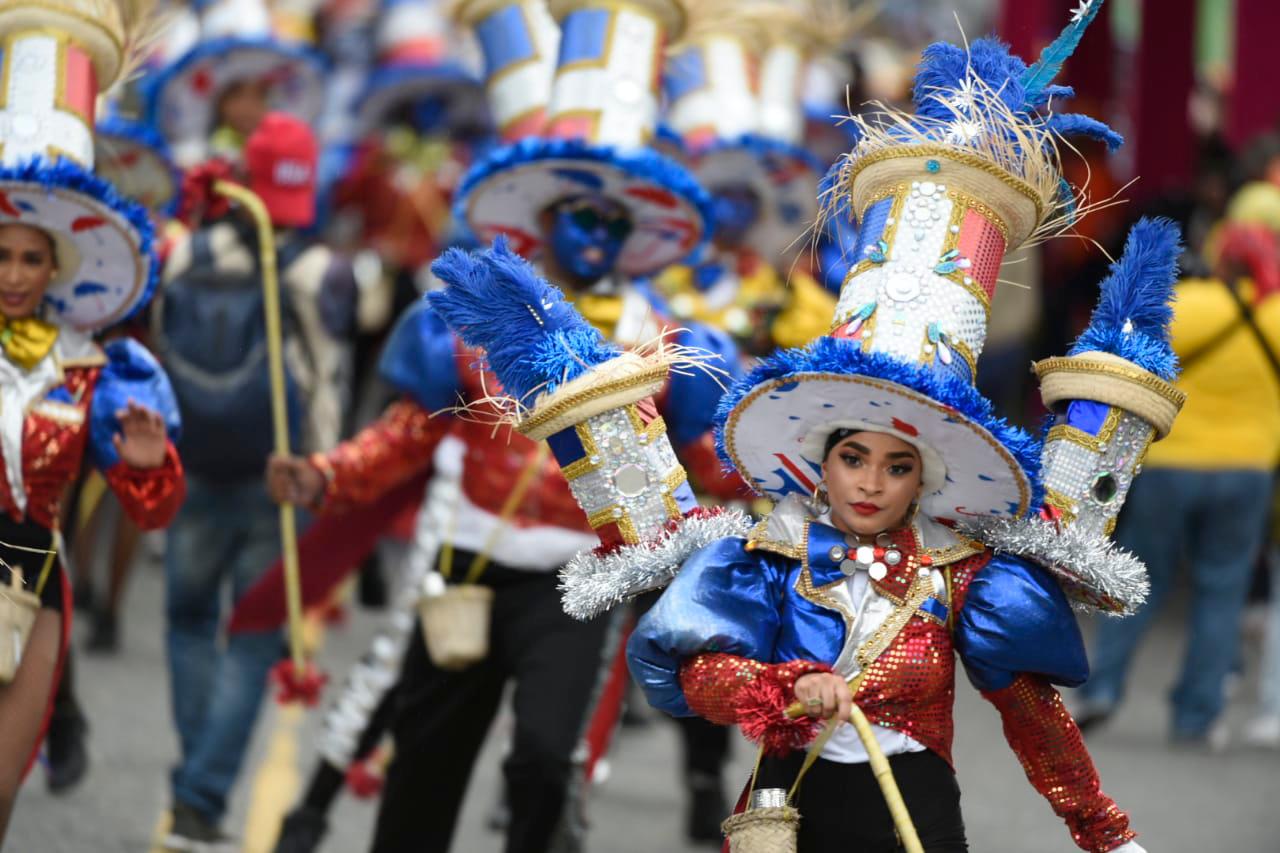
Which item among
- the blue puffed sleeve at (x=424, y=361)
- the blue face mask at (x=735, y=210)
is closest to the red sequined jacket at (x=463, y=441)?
the blue puffed sleeve at (x=424, y=361)

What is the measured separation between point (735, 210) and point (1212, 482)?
238 centimetres

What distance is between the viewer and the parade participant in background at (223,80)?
8.84 m

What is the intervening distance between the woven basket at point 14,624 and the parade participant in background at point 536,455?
1057 mm

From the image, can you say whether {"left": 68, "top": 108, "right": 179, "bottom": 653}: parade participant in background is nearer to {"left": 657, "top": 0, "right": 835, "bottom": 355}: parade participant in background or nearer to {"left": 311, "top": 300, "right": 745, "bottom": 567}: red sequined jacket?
{"left": 311, "top": 300, "right": 745, "bottom": 567}: red sequined jacket

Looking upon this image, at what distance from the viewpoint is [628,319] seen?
18.9 feet

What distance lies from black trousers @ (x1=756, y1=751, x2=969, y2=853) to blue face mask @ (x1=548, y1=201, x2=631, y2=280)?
2176 mm

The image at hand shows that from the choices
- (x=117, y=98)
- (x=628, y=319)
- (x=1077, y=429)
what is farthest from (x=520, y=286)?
(x=117, y=98)

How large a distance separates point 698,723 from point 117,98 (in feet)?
11.4

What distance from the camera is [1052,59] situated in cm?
411

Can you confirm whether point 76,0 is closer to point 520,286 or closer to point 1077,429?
point 520,286


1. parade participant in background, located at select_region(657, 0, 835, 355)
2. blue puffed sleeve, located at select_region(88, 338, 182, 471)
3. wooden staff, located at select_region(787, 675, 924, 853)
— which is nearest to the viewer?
wooden staff, located at select_region(787, 675, 924, 853)

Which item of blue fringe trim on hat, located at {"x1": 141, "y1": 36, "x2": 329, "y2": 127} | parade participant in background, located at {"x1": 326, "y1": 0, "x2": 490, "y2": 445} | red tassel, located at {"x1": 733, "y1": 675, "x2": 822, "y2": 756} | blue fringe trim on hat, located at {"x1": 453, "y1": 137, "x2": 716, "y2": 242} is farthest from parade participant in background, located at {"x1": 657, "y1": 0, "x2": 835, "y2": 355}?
red tassel, located at {"x1": 733, "y1": 675, "x2": 822, "y2": 756}

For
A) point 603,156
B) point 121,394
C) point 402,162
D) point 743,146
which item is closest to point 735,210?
point 743,146

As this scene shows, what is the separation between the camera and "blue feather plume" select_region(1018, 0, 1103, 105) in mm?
A: 4070
